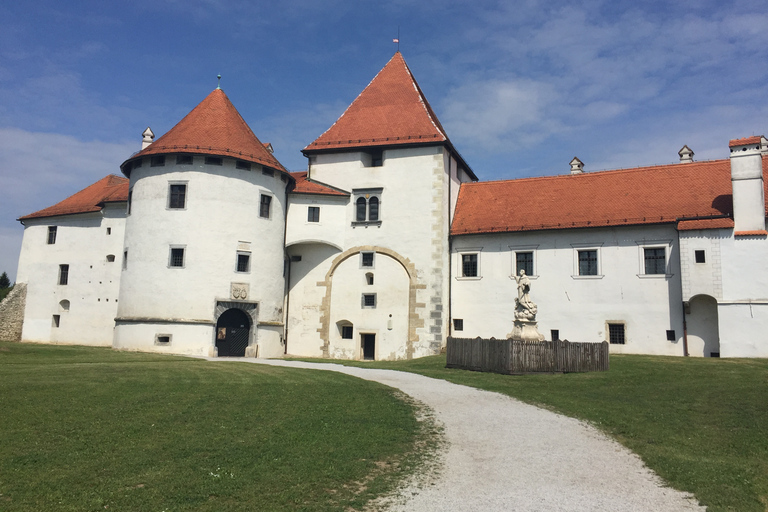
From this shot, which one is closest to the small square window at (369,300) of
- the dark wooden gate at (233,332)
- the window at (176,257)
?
the dark wooden gate at (233,332)

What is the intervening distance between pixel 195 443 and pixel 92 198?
3443 cm

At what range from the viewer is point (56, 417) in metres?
11.8

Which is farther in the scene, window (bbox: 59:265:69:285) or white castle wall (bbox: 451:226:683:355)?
window (bbox: 59:265:69:285)

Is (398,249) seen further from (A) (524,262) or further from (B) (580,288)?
(B) (580,288)

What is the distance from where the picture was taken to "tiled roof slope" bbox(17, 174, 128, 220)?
38312 mm

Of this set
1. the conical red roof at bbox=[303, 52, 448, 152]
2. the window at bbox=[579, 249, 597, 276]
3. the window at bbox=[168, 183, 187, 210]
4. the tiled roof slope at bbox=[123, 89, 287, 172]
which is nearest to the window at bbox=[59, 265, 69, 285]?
the tiled roof slope at bbox=[123, 89, 287, 172]

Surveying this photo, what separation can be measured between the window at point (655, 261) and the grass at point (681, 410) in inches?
189

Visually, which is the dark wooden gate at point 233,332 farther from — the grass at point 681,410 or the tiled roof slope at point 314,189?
the grass at point 681,410

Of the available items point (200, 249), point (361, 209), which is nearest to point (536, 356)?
point (361, 209)

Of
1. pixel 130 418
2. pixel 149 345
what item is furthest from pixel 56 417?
pixel 149 345

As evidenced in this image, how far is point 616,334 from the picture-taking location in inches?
1174

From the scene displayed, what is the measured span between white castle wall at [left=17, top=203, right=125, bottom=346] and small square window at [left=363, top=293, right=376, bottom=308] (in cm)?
1521

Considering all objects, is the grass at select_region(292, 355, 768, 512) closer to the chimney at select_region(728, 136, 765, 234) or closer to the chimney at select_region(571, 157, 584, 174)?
the chimney at select_region(728, 136, 765, 234)

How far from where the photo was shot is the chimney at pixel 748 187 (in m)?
27.0
